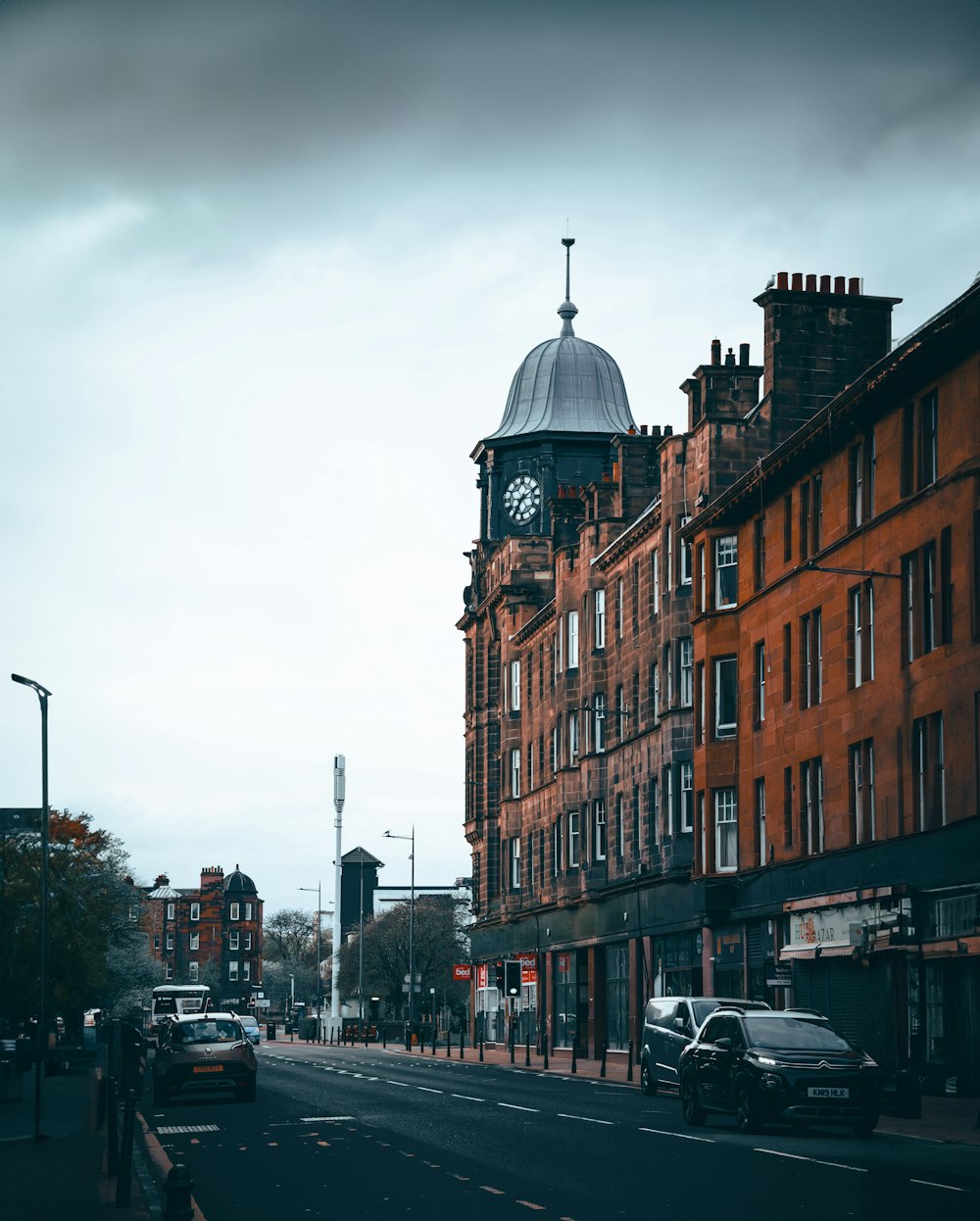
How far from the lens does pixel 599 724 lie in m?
63.8

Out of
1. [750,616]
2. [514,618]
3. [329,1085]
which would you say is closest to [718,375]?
[750,616]

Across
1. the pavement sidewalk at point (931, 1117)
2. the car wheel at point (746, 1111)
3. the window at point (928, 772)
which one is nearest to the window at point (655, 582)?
the pavement sidewalk at point (931, 1117)

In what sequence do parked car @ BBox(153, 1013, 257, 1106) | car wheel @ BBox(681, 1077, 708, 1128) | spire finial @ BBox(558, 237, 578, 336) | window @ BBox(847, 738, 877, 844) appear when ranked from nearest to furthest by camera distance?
car wheel @ BBox(681, 1077, 708, 1128) → parked car @ BBox(153, 1013, 257, 1106) → window @ BBox(847, 738, 877, 844) → spire finial @ BBox(558, 237, 578, 336)

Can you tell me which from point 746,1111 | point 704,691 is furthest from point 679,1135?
point 704,691

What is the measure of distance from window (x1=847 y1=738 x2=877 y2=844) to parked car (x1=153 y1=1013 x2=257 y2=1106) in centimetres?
1311

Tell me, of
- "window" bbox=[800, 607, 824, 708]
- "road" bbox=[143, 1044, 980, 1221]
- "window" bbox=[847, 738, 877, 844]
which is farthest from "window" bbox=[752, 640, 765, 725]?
"road" bbox=[143, 1044, 980, 1221]

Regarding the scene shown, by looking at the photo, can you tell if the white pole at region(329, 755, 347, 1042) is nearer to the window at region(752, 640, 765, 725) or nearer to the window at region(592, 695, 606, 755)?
the window at region(592, 695, 606, 755)

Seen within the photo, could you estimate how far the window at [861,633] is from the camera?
39844mm

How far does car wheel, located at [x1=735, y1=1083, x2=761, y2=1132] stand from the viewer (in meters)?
25.2

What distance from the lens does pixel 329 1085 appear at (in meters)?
41.2

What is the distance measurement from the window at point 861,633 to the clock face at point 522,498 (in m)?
58.2

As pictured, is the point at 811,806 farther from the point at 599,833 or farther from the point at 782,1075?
the point at 599,833

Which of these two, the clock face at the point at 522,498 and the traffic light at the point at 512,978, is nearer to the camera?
the traffic light at the point at 512,978

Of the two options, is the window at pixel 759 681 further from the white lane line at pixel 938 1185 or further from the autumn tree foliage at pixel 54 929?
the white lane line at pixel 938 1185
